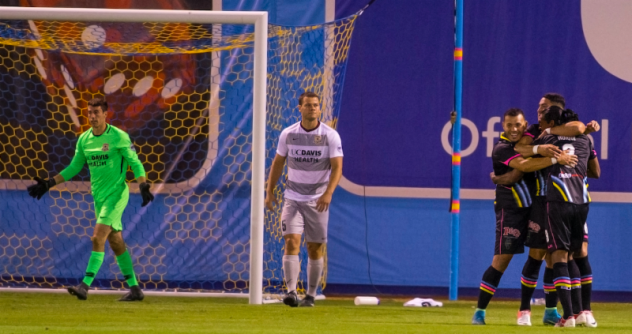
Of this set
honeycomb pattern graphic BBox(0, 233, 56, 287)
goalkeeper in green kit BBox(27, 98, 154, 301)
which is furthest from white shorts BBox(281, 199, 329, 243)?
honeycomb pattern graphic BBox(0, 233, 56, 287)

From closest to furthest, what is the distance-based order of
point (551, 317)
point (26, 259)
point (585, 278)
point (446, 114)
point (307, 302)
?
point (551, 317)
point (585, 278)
point (307, 302)
point (26, 259)
point (446, 114)

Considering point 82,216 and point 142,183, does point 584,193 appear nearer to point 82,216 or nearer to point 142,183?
point 142,183

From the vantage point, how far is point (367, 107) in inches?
346

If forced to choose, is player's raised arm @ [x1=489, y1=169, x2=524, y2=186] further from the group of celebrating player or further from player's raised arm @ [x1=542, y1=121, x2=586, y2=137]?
player's raised arm @ [x1=542, y1=121, x2=586, y2=137]

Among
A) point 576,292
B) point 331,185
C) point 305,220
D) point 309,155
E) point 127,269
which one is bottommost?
point 127,269

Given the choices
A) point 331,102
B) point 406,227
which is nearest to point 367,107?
point 331,102

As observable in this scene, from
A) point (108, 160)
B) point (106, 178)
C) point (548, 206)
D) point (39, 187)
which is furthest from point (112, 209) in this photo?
point (548, 206)

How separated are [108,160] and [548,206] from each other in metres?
3.55

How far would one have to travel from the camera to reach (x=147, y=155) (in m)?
8.63

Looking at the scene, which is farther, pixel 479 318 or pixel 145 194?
pixel 145 194

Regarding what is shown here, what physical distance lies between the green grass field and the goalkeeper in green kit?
0.33 m

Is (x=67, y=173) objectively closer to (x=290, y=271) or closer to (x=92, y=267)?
(x=92, y=267)

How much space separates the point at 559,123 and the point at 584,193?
1.60 ft

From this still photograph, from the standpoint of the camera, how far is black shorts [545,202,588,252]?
577 cm
